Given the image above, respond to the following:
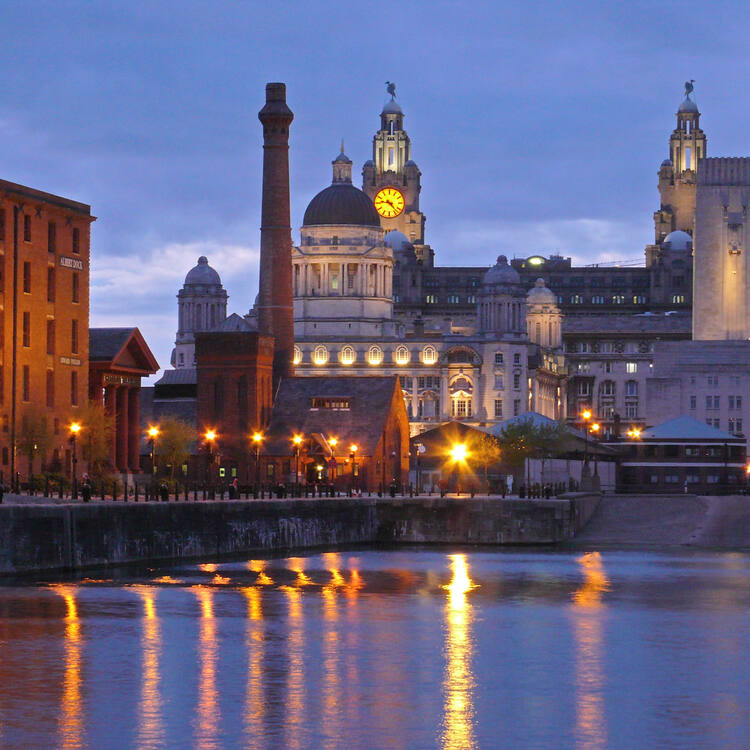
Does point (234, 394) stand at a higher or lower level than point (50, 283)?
lower

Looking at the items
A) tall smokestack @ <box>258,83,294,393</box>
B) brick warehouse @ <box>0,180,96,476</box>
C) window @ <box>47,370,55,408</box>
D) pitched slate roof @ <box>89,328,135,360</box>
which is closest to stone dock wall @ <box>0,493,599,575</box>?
brick warehouse @ <box>0,180,96,476</box>

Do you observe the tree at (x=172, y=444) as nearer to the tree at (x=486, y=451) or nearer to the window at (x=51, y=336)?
the window at (x=51, y=336)

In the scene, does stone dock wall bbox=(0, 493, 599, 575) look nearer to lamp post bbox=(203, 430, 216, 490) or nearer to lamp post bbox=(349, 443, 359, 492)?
lamp post bbox=(349, 443, 359, 492)

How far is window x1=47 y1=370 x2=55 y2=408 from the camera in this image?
362 feet

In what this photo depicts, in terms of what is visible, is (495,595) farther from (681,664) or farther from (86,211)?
(86,211)

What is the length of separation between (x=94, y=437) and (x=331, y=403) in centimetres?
4090

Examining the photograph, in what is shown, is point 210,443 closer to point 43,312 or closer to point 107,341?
point 107,341

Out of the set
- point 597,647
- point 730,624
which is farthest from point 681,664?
point 730,624

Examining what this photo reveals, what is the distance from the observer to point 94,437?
11050 cm

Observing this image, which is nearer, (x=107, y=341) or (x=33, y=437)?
(x=33, y=437)

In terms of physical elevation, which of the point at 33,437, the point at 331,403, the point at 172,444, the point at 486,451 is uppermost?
the point at 331,403

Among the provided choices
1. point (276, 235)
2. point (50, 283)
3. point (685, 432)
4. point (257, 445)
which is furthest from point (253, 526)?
point (685, 432)

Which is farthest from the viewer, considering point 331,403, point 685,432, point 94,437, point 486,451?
point 486,451

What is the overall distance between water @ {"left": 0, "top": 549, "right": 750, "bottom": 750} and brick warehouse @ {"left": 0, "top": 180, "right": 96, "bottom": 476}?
74.7 feet
